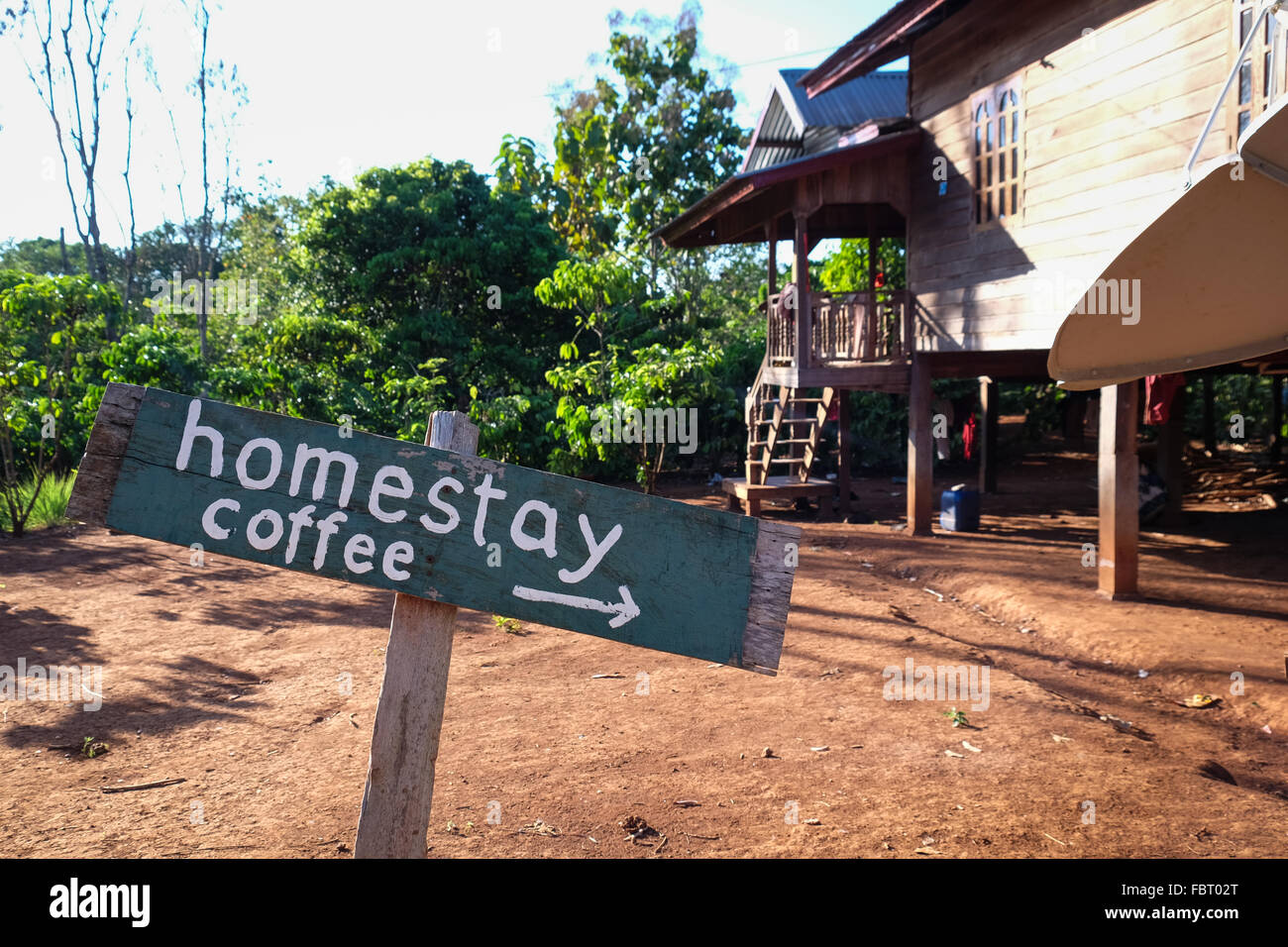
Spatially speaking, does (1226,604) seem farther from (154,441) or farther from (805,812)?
(154,441)

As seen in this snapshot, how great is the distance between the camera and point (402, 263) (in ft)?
58.7

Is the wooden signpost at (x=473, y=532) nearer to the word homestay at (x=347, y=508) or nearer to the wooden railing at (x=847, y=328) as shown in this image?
the word homestay at (x=347, y=508)

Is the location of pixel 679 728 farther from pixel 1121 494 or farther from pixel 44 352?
pixel 44 352

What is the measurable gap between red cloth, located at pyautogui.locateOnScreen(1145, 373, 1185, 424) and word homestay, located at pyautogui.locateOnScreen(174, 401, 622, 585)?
38.3 feet

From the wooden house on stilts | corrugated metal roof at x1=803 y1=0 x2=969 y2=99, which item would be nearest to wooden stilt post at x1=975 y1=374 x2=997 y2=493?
the wooden house on stilts

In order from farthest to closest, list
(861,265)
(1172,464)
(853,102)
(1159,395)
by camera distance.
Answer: (861,265), (853,102), (1172,464), (1159,395)

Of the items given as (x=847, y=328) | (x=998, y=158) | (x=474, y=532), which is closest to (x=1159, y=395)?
(x=998, y=158)

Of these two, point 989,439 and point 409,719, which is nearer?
point 409,719

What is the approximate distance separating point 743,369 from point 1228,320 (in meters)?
14.9

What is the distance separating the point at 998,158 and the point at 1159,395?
3.93 metres

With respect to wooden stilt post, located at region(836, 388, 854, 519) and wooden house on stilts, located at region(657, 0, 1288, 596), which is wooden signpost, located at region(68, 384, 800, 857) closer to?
wooden house on stilts, located at region(657, 0, 1288, 596)

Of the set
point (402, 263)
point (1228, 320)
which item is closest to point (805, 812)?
point (1228, 320)

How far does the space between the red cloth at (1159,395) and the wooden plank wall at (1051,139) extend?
267 centimetres

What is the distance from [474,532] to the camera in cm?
204
